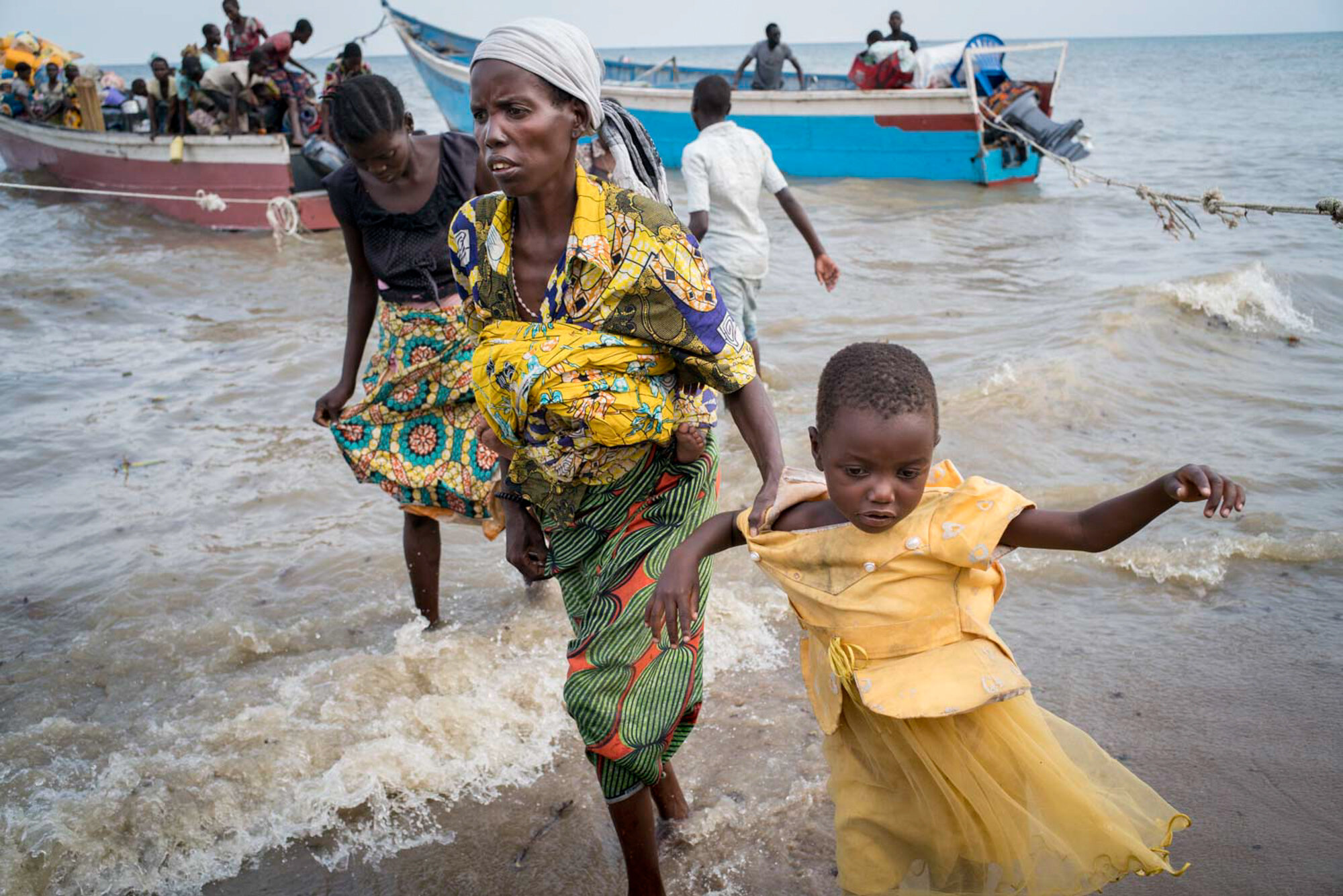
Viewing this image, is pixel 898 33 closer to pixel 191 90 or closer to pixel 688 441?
pixel 191 90

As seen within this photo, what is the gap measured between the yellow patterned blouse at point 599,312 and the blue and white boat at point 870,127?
11.9 metres

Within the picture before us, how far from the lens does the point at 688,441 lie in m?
2.18

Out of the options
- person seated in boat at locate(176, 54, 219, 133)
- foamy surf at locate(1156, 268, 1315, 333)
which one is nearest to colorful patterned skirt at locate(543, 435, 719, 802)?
foamy surf at locate(1156, 268, 1315, 333)

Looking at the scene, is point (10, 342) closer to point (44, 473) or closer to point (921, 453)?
point (44, 473)

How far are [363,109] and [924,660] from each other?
2221 mm

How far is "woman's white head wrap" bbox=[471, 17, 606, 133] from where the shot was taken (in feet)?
6.57

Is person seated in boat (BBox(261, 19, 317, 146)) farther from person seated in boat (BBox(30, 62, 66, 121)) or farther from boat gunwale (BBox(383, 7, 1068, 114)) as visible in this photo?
person seated in boat (BBox(30, 62, 66, 121))

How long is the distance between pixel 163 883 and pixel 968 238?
1049 centimetres

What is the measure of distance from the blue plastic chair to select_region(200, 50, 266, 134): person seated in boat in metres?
8.83

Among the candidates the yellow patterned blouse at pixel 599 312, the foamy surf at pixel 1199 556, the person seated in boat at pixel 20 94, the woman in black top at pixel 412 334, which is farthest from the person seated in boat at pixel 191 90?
the yellow patterned blouse at pixel 599 312

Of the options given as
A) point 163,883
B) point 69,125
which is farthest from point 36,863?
point 69,125

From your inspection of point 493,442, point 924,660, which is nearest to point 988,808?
point 924,660

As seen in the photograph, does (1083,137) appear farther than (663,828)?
Yes

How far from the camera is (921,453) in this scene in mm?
1799
